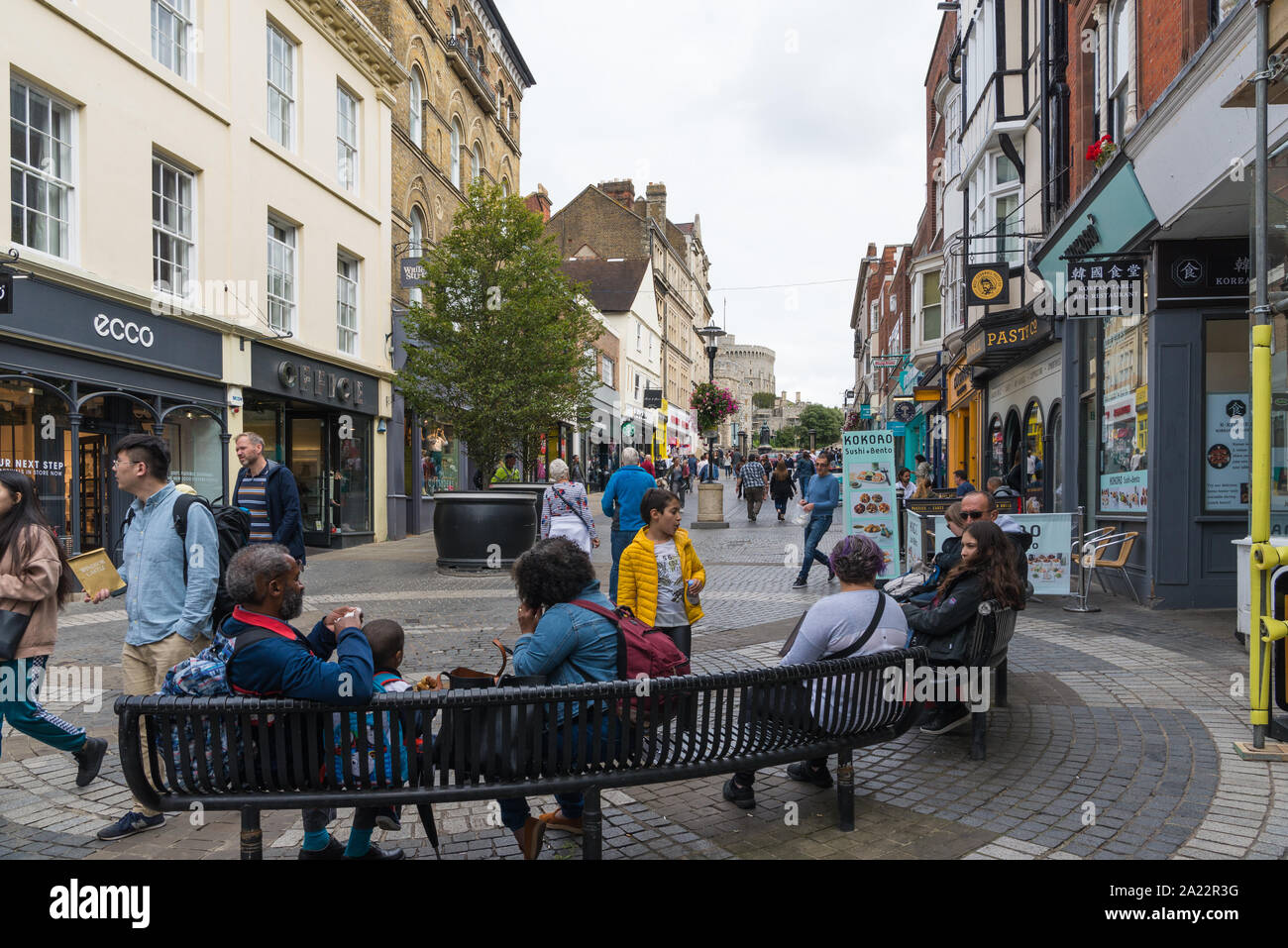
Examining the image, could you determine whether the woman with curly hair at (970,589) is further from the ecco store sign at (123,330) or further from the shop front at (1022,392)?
the ecco store sign at (123,330)

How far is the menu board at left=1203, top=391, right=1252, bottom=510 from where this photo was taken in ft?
31.4

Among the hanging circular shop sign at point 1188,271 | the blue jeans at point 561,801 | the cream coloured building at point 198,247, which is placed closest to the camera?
the blue jeans at point 561,801

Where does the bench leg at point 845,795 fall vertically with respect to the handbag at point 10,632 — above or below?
below

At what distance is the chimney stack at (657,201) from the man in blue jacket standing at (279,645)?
62.4 metres

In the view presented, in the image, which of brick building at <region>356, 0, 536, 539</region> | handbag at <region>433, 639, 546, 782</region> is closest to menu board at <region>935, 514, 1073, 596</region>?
handbag at <region>433, 639, 546, 782</region>

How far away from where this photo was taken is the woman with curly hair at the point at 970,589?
494 centimetres

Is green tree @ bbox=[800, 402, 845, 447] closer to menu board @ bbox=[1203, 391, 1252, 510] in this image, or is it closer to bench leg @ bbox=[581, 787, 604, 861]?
menu board @ bbox=[1203, 391, 1252, 510]

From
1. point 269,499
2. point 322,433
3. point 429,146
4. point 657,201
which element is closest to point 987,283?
point 322,433

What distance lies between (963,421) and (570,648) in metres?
23.9

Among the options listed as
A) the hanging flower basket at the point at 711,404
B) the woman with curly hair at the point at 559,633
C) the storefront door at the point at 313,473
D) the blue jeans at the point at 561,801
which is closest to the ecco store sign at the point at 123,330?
the storefront door at the point at 313,473

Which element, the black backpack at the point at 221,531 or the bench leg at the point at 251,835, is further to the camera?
the black backpack at the point at 221,531

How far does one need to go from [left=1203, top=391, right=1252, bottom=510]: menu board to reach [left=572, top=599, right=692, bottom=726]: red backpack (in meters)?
8.19

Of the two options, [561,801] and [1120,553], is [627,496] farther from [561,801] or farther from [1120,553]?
[1120,553]
